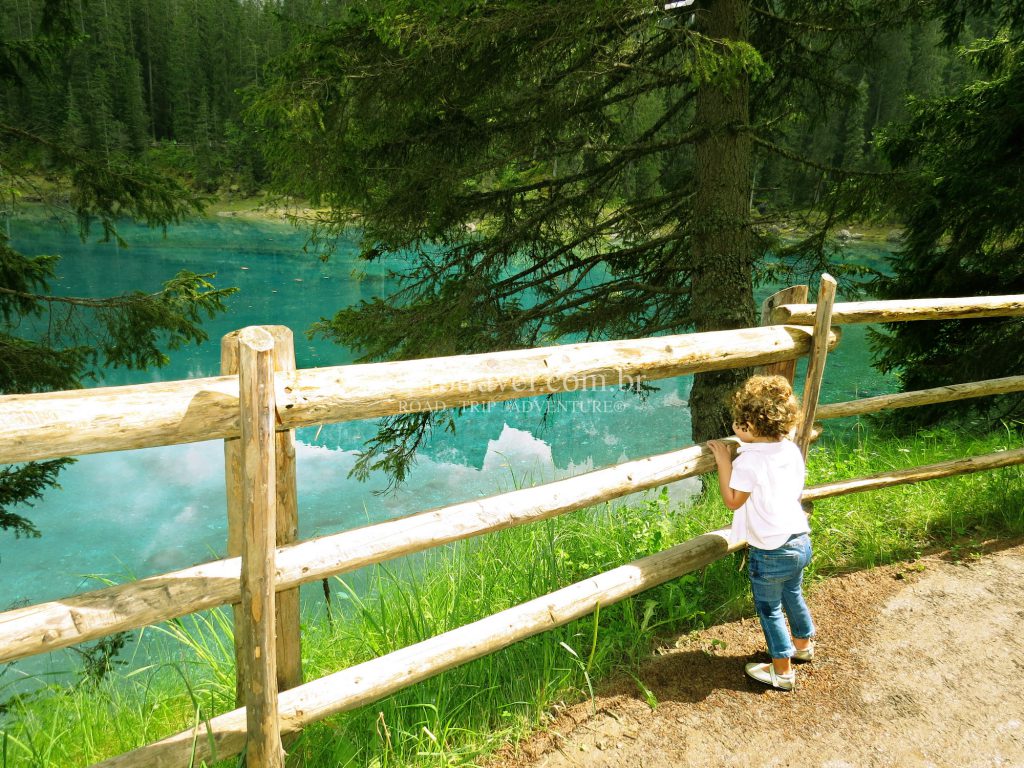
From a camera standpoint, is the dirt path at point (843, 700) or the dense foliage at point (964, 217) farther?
the dense foliage at point (964, 217)

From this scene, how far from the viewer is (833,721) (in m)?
2.93

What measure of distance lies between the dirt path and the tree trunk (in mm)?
3267

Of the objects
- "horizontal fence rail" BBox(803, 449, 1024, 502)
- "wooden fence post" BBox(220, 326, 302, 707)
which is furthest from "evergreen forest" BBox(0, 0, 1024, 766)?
"wooden fence post" BBox(220, 326, 302, 707)

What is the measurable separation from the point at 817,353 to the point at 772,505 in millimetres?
1202

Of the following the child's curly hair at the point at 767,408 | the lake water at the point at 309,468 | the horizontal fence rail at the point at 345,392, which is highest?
the horizontal fence rail at the point at 345,392

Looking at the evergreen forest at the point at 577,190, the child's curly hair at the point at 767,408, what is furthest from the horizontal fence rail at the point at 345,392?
the evergreen forest at the point at 577,190

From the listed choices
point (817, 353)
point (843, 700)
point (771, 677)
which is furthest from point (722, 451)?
point (843, 700)

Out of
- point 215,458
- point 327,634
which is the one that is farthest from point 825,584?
point 215,458

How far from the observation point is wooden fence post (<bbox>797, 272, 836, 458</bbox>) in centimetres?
367

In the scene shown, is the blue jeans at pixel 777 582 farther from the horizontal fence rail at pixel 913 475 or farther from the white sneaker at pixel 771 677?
the horizontal fence rail at pixel 913 475

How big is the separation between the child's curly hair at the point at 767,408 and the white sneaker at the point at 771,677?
1088 mm

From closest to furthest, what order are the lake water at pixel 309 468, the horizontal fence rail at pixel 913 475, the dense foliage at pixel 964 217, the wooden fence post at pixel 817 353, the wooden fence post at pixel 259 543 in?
the wooden fence post at pixel 259 543 → the wooden fence post at pixel 817 353 → the horizontal fence rail at pixel 913 475 → the dense foliage at pixel 964 217 → the lake water at pixel 309 468

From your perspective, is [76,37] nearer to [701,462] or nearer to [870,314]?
[701,462]

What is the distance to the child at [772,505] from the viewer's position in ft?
9.97
